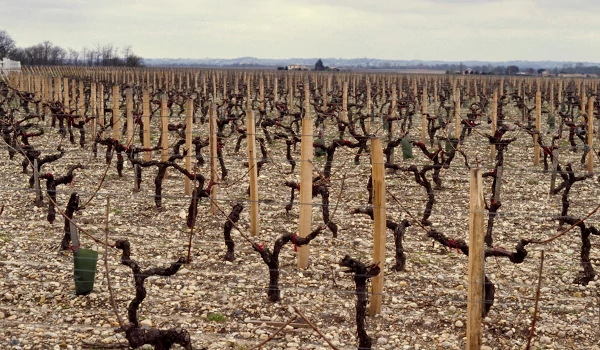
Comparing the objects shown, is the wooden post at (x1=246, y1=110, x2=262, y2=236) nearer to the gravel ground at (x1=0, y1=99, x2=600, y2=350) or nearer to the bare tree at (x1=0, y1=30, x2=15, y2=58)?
the gravel ground at (x1=0, y1=99, x2=600, y2=350)

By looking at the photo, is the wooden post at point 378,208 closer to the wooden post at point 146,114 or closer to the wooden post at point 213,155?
the wooden post at point 213,155

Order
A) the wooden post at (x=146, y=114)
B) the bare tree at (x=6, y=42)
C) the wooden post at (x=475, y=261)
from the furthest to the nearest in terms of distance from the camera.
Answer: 1. the bare tree at (x=6, y=42)
2. the wooden post at (x=146, y=114)
3. the wooden post at (x=475, y=261)

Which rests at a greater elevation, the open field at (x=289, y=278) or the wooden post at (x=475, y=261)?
the wooden post at (x=475, y=261)

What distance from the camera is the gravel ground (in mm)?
6141

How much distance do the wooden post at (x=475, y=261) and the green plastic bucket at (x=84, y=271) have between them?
3.72 m

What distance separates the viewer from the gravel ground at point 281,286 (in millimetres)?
6141

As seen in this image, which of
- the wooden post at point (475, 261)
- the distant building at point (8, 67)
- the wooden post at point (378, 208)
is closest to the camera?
the wooden post at point (475, 261)

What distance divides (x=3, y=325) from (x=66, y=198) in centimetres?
552

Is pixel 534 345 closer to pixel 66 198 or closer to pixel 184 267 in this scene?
pixel 184 267

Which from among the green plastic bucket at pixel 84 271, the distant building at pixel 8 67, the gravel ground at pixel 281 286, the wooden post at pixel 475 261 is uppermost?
the distant building at pixel 8 67

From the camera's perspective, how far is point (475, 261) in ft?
15.6

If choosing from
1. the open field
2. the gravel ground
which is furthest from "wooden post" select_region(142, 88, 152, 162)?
the gravel ground


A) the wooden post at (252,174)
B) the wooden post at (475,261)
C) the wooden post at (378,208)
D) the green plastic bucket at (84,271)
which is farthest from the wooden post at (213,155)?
the wooden post at (475,261)

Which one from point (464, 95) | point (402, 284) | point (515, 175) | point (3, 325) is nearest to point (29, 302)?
point (3, 325)
